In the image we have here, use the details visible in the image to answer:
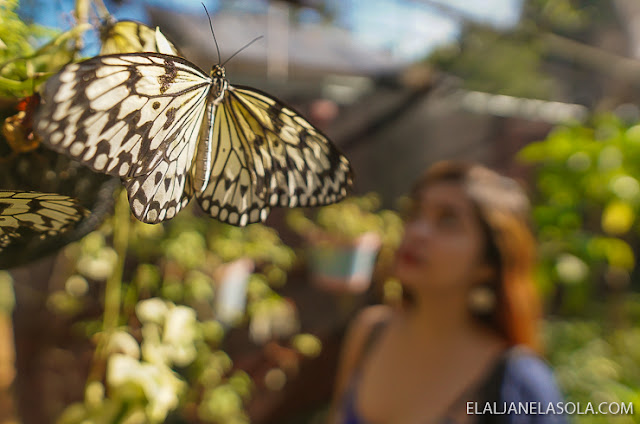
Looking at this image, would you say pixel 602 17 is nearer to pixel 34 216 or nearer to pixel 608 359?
pixel 608 359

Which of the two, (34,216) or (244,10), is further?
(244,10)

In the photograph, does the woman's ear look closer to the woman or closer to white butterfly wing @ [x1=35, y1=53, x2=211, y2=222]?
the woman

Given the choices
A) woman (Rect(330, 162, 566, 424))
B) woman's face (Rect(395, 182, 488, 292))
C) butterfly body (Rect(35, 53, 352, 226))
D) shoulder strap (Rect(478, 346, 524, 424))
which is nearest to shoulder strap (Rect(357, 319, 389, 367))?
woman (Rect(330, 162, 566, 424))

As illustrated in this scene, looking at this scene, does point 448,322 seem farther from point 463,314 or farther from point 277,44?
point 277,44

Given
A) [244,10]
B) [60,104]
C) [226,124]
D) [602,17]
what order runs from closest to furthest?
[60,104] < [226,124] < [244,10] < [602,17]

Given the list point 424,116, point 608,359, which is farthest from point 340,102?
point 608,359

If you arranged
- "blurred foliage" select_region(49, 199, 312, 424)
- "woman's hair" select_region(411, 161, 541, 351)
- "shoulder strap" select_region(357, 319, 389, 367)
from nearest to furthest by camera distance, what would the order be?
"blurred foliage" select_region(49, 199, 312, 424)
"woman's hair" select_region(411, 161, 541, 351)
"shoulder strap" select_region(357, 319, 389, 367)

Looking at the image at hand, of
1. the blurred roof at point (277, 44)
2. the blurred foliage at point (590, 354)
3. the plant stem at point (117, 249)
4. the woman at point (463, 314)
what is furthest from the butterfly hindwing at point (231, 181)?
the blurred foliage at point (590, 354)

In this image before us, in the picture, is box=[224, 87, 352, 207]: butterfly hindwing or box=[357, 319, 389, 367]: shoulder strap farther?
box=[357, 319, 389, 367]: shoulder strap

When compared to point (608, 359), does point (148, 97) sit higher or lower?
higher
